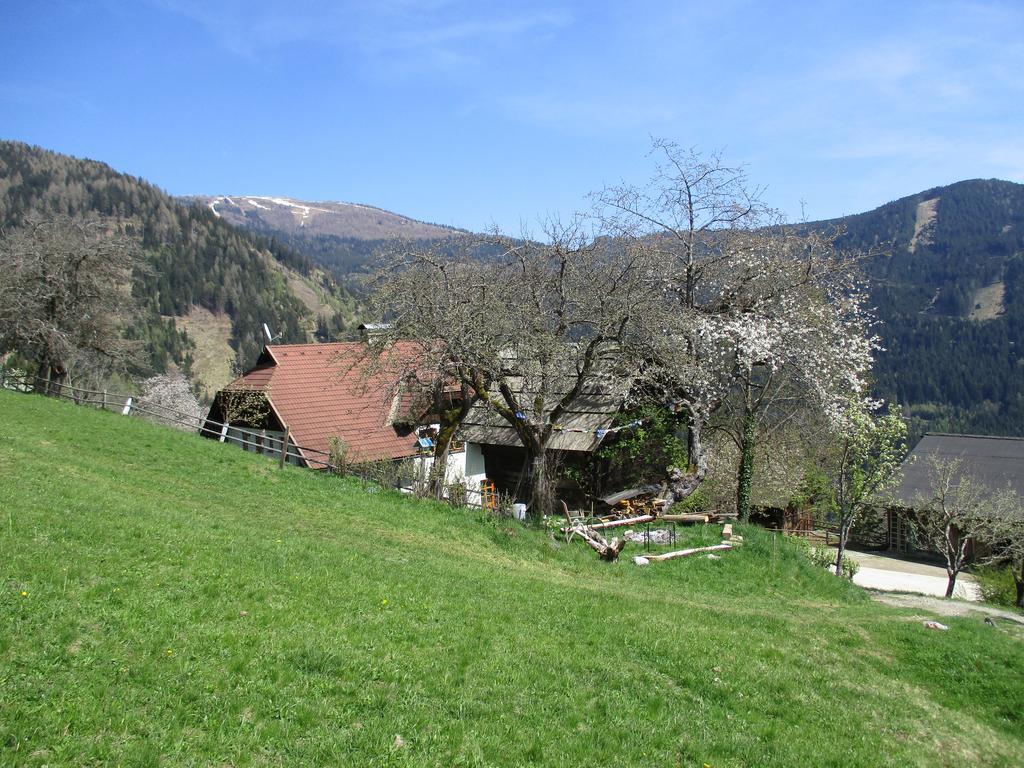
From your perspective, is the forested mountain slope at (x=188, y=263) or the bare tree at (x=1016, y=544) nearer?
the bare tree at (x=1016, y=544)

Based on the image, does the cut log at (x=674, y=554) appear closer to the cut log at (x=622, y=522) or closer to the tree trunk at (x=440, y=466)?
the cut log at (x=622, y=522)

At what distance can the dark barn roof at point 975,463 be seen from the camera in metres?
37.3

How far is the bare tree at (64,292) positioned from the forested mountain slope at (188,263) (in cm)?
7946

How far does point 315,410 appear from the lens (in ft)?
93.4

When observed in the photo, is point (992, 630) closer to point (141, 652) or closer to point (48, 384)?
point (141, 652)

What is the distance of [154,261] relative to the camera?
135 m

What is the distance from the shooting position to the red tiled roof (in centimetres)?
2753

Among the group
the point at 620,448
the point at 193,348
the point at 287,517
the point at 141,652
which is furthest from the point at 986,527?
the point at 193,348

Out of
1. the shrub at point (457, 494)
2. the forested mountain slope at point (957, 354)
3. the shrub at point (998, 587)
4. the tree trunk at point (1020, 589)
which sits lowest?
the shrub at point (998, 587)

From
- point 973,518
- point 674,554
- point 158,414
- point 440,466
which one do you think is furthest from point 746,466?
point 158,414

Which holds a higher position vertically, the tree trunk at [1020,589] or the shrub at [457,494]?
the shrub at [457,494]

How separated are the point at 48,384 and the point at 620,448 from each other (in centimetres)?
2405

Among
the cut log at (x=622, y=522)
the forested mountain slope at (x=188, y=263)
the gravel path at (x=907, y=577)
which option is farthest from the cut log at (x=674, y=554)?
the forested mountain slope at (x=188, y=263)

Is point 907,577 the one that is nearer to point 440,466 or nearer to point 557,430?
point 557,430
